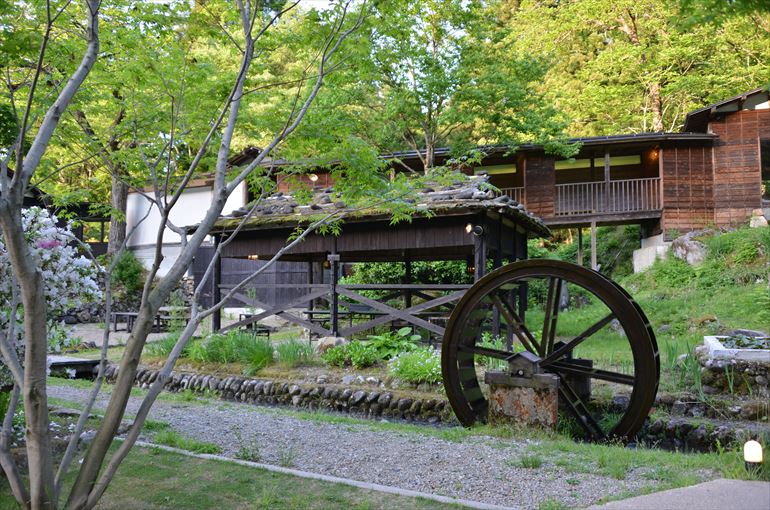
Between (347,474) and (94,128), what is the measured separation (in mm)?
4064

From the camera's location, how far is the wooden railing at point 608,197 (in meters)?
20.7

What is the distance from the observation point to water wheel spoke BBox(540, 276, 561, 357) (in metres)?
7.81

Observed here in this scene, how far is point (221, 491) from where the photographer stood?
170 inches

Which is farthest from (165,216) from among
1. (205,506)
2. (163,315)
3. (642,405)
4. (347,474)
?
(163,315)

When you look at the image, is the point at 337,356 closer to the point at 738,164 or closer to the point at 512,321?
the point at 512,321

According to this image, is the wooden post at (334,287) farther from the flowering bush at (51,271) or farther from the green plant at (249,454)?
the flowering bush at (51,271)

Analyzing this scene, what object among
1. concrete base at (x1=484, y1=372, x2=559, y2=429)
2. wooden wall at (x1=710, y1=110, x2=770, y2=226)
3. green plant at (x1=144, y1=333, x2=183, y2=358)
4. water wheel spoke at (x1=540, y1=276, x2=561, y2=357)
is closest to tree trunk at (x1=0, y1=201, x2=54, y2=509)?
concrete base at (x1=484, y1=372, x2=559, y2=429)

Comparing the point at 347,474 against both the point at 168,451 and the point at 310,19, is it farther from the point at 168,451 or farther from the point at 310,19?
the point at 310,19

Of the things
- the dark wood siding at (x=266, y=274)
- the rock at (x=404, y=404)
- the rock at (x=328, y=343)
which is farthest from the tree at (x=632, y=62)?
the rock at (x=404, y=404)

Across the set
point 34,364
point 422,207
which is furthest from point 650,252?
point 34,364

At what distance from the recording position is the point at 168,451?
17.7 feet

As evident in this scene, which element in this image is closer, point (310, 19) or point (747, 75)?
point (310, 19)

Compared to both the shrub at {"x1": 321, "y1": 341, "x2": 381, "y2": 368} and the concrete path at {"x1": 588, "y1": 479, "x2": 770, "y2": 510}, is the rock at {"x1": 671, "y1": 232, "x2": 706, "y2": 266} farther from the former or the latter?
the concrete path at {"x1": 588, "y1": 479, "x2": 770, "y2": 510}

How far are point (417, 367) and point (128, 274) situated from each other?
16253mm
